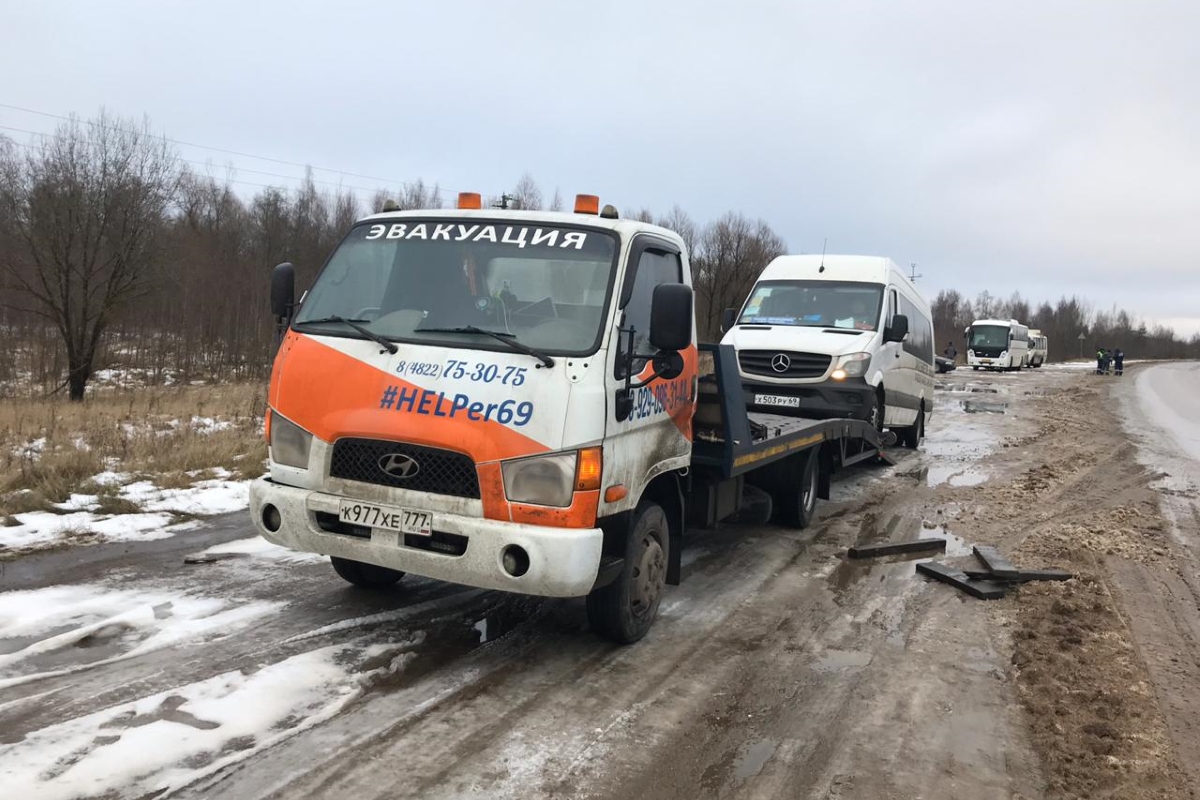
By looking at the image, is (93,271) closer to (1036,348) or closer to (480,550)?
(480,550)

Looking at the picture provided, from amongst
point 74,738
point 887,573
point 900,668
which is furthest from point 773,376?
point 74,738

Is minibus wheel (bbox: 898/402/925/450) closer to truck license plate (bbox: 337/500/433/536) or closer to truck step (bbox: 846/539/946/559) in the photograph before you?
truck step (bbox: 846/539/946/559)

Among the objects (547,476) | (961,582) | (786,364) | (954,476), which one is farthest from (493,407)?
(954,476)

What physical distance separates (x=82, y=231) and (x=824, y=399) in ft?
68.7

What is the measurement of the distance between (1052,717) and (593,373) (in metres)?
2.85

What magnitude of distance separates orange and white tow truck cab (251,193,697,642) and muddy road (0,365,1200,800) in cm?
55

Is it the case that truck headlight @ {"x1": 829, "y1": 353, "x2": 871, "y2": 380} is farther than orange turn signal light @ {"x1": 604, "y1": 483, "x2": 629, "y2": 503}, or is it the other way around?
truck headlight @ {"x1": 829, "y1": 353, "x2": 871, "y2": 380}

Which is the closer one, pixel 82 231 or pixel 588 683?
pixel 588 683

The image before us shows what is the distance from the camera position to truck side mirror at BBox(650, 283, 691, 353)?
4469mm

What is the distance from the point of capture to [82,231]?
73.1ft

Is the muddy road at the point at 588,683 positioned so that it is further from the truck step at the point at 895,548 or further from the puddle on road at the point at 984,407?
the puddle on road at the point at 984,407

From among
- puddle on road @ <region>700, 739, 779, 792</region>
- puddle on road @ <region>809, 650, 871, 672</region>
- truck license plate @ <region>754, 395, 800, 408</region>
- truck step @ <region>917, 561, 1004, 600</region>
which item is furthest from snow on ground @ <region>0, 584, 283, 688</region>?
truck license plate @ <region>754, 395, 800, 408</region>

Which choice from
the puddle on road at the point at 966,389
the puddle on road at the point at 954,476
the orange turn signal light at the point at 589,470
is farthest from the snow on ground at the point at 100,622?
the puddle on road at the point at 966,389

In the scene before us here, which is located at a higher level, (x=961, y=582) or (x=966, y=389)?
(x=966, y=389)
